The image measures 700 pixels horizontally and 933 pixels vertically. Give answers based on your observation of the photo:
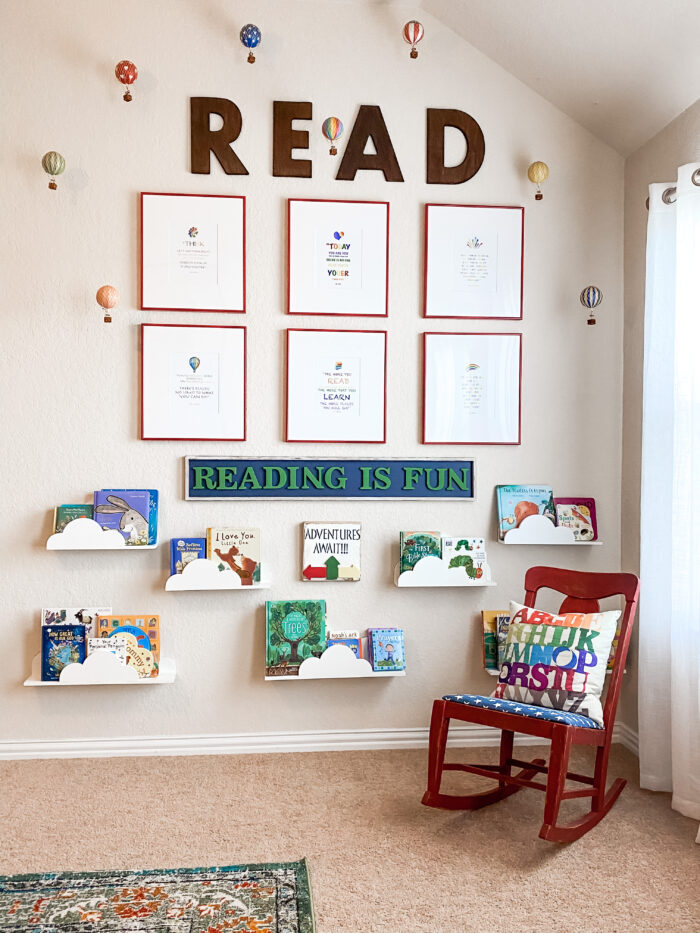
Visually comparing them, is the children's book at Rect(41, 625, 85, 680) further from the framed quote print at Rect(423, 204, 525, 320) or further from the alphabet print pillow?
the framed quote print at Rect(423, 204, 525, 320)

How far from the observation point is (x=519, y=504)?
3289mm

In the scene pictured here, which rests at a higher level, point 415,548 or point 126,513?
point 126,513

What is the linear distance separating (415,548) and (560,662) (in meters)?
0.79

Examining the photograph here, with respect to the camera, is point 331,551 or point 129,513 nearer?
point 129,513

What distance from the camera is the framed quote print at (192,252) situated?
3.11m

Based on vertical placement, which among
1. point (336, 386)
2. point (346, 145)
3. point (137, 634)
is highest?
point (346, 145)

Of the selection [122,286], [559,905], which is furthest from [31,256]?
[559,905]

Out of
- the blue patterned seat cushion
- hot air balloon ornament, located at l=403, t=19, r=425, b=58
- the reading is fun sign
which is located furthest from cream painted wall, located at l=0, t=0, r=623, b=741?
the blue patterned seat cushion

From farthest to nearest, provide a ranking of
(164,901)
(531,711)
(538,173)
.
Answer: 1. (538,173)
2. (531,711)
3. (164,901)

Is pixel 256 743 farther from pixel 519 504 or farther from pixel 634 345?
pixel 634 345

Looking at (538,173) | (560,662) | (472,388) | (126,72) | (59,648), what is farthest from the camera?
(472,388)

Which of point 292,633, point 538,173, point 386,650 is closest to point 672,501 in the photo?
point 386,650

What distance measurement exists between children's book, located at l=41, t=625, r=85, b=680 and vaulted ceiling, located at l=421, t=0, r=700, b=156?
270cm

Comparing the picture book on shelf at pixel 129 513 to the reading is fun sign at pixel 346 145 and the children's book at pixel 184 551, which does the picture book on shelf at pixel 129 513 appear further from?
the reading is fun sign at pixel 346 145
